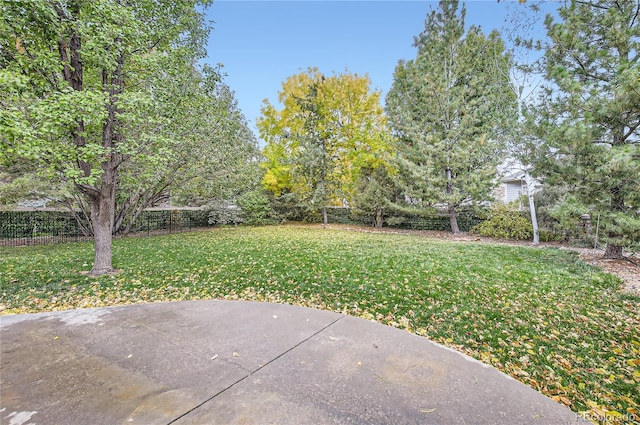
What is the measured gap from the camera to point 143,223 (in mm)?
13219

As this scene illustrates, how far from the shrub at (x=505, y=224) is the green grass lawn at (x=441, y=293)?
129 inches

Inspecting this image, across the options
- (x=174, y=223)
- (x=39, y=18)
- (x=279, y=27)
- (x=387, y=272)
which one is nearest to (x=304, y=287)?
(x=387, y=272)

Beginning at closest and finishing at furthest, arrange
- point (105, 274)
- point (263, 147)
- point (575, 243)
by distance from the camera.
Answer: point (105, 274) → point (575, 243) → point (263, 147)

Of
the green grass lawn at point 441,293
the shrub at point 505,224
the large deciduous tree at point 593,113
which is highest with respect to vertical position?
the large deciduous tree at point 593,113

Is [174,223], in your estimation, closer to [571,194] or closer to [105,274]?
[105,274]

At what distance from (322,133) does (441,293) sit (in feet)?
43.1

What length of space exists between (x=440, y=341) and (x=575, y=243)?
33.0ft

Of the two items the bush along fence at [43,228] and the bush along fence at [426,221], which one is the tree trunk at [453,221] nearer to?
the bush along fence at [426,221]

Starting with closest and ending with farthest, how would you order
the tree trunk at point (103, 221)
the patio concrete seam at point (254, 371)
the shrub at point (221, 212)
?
the patio concrete seam at point (254, 371) < the tree trunk at point (103, 221) < the shrub at point (221, 212)

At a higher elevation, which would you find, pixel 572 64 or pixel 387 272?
pixel 572 64

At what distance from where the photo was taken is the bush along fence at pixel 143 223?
998cm

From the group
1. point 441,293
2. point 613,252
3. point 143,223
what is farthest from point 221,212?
point 613,252

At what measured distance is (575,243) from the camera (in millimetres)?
9797

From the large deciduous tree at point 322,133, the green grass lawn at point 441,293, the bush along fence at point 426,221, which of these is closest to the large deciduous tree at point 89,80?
the green grass lawn at point 441,293
